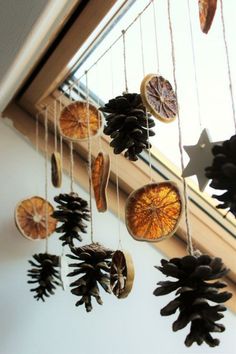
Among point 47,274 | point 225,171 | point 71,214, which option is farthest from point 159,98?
point 47,274

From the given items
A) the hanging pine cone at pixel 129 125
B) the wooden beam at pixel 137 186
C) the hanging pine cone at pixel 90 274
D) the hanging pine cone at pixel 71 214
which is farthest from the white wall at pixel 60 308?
the hanging pine cone at pixel 129 125

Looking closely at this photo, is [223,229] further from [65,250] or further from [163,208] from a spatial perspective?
[163,208]

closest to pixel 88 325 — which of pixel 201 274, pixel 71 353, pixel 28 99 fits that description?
pixel 71 353

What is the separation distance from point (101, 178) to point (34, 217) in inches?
18.2

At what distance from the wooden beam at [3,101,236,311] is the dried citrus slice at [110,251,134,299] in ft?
1.59

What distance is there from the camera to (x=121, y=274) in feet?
2.69

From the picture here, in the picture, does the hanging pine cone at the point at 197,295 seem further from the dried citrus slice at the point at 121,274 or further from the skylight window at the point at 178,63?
the skylight window at the point at 178,63

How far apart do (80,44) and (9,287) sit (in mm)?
702

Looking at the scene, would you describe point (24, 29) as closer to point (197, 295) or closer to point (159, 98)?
point (159, 98)

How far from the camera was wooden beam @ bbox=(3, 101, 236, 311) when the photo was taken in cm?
135

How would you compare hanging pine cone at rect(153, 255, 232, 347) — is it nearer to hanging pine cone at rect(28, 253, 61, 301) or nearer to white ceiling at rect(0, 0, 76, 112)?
white ceiling at rect(0, 0, 76, 112)

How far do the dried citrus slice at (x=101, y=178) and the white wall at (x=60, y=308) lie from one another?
19.7 inches

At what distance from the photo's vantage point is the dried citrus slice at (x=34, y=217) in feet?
4.29

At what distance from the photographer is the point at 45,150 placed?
4.74ft
